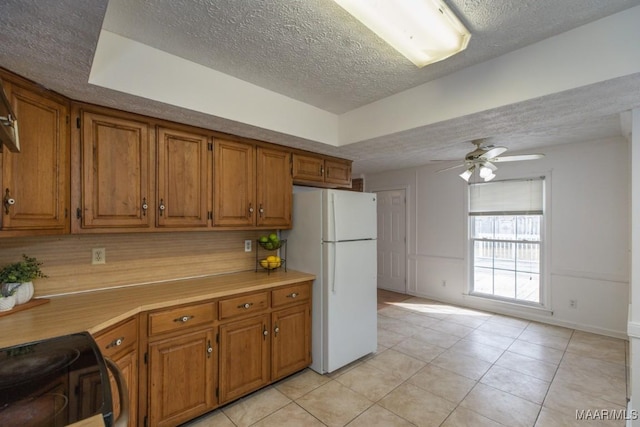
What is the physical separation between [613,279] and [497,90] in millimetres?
3226

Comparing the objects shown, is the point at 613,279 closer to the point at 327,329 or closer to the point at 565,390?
the point at 565,390

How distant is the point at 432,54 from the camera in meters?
1.67

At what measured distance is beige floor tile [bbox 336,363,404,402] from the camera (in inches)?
95.0

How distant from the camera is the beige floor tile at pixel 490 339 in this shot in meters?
3.32

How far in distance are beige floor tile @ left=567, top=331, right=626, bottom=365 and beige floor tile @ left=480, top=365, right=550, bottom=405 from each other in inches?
37.9

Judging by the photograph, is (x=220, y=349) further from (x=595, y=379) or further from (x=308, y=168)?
(x=595, y=379)

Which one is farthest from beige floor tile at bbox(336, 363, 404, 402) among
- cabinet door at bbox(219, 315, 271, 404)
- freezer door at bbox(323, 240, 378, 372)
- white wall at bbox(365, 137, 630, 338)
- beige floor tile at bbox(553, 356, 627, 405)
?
white wall at bbox(365, 137, 630, 338)

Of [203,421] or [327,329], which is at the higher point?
[327,329]

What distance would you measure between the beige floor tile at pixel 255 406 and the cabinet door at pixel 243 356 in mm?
84

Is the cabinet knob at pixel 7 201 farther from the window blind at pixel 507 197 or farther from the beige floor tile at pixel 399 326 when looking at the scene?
the window blind at pixel 507 197

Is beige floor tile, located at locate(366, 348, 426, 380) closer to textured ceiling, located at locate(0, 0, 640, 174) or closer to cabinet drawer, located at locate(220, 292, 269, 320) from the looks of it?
cabinet drawer, located at locate(220, 292, 269, 320)

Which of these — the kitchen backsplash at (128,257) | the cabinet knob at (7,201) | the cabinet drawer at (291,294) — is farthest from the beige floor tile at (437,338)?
the cabinet knob at (7,201)

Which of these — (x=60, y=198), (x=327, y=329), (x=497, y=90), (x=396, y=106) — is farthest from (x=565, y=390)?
(x=60, y=198)

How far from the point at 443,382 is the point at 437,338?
971 millimetres
